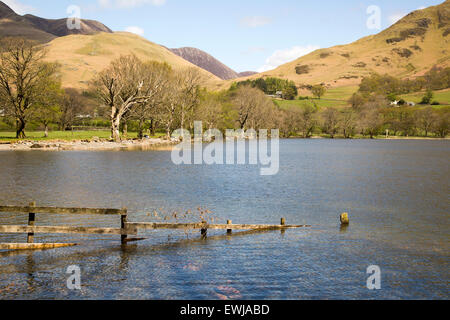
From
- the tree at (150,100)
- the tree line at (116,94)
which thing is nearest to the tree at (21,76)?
the tree line at (116,94)

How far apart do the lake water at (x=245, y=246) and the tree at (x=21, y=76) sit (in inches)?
2114

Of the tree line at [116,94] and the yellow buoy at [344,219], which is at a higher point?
the tree line at [116,94]

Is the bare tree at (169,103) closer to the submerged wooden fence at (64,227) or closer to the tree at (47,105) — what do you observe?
the tree at (47,105)

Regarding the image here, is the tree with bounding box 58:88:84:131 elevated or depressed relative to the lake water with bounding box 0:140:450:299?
elevated

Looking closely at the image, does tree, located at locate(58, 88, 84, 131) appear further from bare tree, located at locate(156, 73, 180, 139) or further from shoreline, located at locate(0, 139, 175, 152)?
shoreline, located at locate(0, 139, 175, 152)

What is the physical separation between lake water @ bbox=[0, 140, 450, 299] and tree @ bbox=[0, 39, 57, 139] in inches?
2114

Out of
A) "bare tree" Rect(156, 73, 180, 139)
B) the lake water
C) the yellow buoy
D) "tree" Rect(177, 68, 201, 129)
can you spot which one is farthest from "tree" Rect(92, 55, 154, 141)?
the yellow buoy

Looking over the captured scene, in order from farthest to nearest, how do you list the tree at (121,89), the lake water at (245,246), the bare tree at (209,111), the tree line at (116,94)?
the bare tree at (209,111) → the tree at (121,89) → the tree line at (116,94) → the lake water at (245,246)

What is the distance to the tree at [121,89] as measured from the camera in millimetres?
93375

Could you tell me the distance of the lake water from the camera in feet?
50.3

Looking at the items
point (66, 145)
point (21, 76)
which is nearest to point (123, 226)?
point (66, 145)

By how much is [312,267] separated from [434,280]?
505 cm

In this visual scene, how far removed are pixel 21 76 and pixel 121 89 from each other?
2213 centimetres
